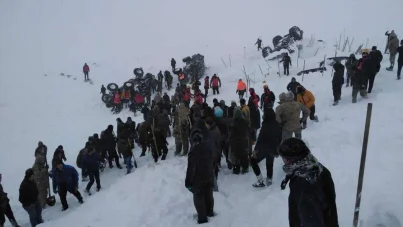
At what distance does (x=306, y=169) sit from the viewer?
292cm

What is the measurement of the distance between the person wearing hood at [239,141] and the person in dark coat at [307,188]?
433cm

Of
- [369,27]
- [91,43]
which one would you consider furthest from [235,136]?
[91,43]

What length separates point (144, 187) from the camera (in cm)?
840

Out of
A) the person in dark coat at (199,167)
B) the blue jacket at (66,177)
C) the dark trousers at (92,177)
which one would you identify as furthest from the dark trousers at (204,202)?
the dark trousers at (92,177)

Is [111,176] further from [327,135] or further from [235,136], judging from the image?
[327,135]

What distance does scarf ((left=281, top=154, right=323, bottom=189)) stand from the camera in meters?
2.90

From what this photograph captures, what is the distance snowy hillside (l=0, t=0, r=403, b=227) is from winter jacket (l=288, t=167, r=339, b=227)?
2248 millimetres

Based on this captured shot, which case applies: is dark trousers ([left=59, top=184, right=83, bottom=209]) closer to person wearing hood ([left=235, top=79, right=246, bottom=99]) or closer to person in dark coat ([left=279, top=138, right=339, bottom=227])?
person in dark coat ([left=279, top=138, right=339, bottom=227])

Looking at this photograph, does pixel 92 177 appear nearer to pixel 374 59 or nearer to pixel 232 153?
pixel 232 153

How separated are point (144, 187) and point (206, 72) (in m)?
19.5

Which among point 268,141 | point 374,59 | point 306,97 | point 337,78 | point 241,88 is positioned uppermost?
point 374,59

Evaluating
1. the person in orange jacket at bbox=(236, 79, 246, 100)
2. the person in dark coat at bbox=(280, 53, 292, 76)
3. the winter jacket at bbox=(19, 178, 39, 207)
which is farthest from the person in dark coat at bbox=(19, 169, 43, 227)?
the person in dark coat at bbox=(280, 53, 292, 76)

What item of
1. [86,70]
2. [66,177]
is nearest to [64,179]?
[66,177]

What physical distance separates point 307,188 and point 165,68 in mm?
29408
